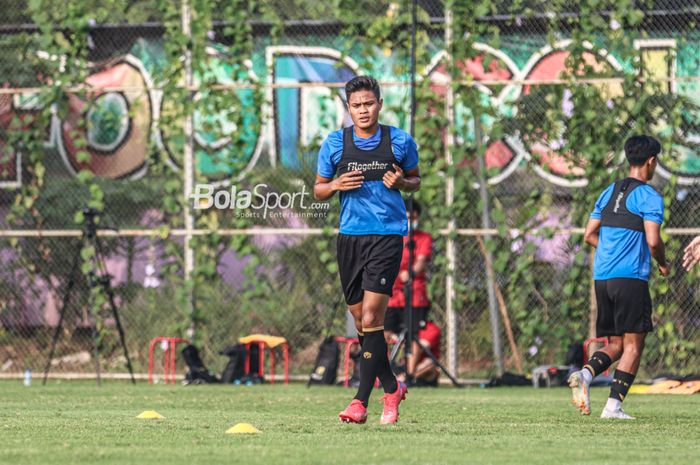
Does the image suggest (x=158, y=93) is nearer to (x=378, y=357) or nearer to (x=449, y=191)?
(x=449, y=191)

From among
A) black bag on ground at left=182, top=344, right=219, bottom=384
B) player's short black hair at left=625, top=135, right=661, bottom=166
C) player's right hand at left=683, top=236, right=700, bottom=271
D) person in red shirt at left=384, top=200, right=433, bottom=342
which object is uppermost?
player's short black hair at left=625, top=135, right=661, bottom=166

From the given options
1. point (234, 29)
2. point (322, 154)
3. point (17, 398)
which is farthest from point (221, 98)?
point (322, 154)

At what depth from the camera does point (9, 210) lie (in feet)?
52.9

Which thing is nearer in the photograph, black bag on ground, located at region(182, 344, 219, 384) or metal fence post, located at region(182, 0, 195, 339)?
black bag on ground, located at region(182, 344, 219, 384)

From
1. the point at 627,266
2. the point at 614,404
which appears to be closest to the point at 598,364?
the point at 614,404

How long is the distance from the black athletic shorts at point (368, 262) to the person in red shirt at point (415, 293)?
219 inches

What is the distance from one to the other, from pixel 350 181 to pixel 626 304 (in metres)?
2.28

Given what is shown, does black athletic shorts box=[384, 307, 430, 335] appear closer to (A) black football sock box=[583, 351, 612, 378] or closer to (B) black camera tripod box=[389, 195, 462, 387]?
(B) black camera tripod box=[389, 195, 462, 387]

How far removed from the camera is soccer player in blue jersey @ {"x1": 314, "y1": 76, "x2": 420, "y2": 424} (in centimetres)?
841

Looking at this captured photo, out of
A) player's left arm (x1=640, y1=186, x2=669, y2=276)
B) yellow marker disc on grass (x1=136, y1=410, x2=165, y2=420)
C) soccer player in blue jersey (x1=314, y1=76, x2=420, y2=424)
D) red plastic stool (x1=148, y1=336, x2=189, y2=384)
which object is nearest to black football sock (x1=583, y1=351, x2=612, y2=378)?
player's left arm (x1=640, y1=186, x2=669, y2=276)

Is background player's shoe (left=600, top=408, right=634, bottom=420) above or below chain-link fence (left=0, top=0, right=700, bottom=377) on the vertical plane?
below

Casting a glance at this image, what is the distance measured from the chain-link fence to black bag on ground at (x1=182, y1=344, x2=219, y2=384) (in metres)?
0.55

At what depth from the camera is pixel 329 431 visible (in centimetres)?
782

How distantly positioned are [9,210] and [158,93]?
7.21 feet
